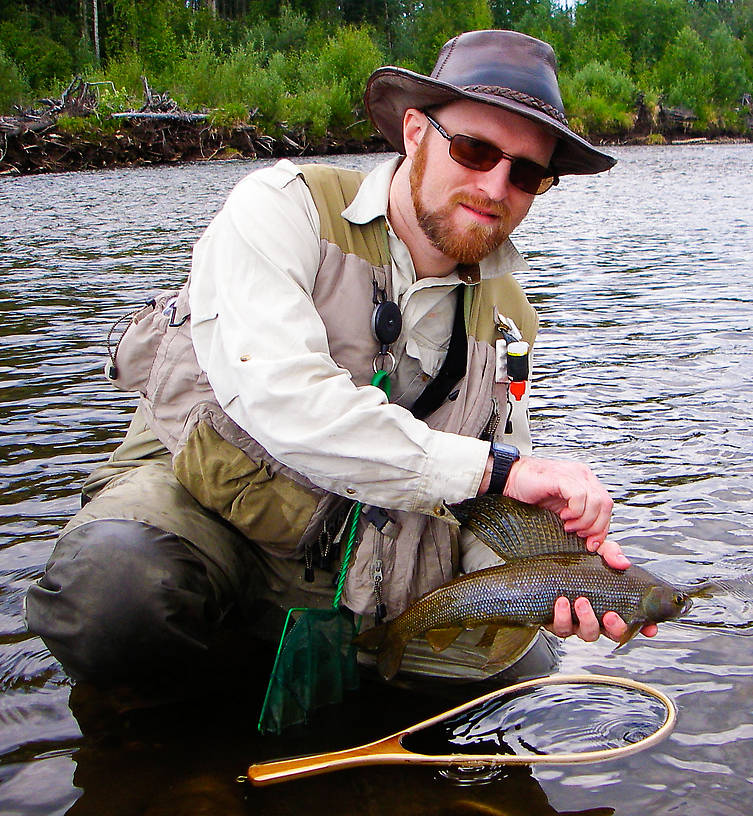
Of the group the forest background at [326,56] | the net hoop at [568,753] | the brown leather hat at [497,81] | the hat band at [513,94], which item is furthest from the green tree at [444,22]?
the net hoop at [568,753]

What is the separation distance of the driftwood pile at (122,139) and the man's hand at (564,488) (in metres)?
26.5

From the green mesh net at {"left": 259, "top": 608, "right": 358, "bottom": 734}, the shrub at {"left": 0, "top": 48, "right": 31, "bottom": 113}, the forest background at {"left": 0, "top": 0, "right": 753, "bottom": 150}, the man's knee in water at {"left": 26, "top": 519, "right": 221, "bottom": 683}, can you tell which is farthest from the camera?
the forest background at {"left": 0, "top": 0, "right": 753, "bottom": 150}

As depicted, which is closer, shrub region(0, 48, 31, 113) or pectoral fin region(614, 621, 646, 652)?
pectoral fin region(614, 621, 646, 652)

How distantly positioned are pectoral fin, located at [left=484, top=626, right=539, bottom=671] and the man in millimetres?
155

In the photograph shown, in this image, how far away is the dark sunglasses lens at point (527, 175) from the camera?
351 cm

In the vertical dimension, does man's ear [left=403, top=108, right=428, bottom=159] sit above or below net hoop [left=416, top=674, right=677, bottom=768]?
above

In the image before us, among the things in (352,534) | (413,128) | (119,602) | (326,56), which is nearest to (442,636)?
(352,534)

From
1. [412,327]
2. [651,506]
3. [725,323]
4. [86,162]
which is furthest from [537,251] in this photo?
[86,162]

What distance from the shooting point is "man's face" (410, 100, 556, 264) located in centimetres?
346

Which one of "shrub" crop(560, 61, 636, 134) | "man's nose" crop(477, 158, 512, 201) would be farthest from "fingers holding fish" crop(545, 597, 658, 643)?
"shrub" crop(560, 61, 636, 134)

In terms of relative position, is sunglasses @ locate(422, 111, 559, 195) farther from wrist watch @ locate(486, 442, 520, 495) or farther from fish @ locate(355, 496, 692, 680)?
fish @ locate(355, 496, 692, 680)

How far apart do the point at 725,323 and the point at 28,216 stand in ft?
41.4

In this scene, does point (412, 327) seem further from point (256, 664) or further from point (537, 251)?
point (537, 251)

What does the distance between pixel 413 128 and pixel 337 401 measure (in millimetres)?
1285
